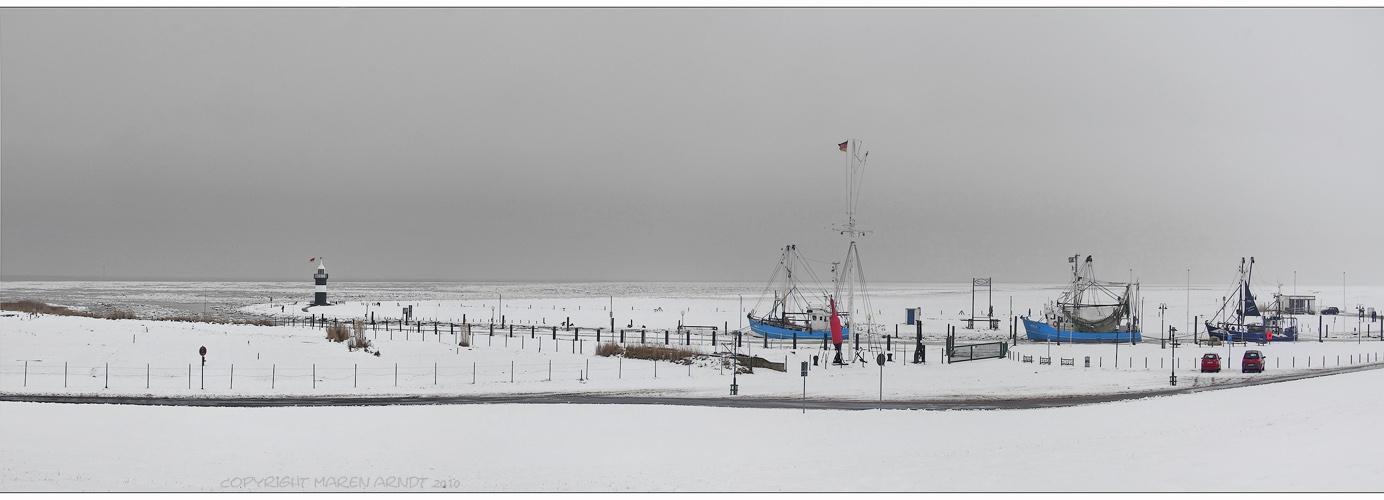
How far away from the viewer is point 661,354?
168ft

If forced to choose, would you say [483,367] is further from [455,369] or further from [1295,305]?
[1295,305]

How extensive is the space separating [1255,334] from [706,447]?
2615 inches

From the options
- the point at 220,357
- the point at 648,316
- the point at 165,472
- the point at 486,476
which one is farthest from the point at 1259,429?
the point at 648,316

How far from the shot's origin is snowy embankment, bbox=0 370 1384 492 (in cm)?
2027

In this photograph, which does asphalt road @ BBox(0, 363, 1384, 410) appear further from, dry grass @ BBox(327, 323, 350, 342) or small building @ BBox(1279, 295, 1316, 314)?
small building @ BBox(1279, 295, 1316, 314)

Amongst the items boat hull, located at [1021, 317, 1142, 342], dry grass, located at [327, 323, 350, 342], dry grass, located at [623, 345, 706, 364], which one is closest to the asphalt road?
dry grass, located at [623, 345, 706, 364]

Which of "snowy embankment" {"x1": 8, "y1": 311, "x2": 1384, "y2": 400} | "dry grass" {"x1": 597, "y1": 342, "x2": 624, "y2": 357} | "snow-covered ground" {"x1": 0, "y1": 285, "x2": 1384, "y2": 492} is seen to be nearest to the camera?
"snow-covered ground" {"x1": 0, "y1": 285, "x2": 1384, "y2": 492}

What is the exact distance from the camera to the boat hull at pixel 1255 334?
7225 centimetres

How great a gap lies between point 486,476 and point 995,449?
13.3 metres

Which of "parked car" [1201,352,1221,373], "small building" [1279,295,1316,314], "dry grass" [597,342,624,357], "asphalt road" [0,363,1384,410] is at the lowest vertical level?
"asphalt road" [0,363,1384,410]

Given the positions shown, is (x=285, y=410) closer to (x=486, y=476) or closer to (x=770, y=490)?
(x=486, y=476)

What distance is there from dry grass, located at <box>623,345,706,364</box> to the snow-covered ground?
1.78m

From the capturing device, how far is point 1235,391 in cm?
3453
